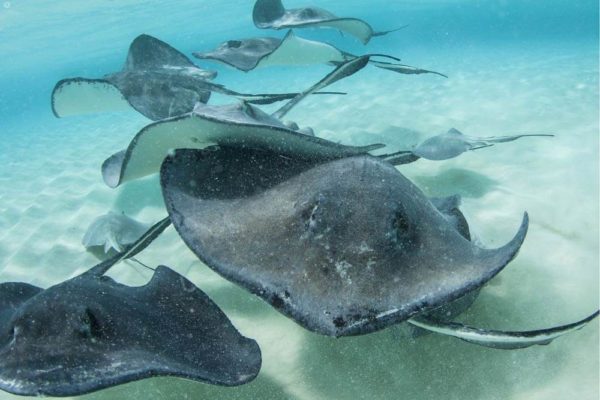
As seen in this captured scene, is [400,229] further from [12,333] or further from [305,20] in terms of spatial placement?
[305,20]

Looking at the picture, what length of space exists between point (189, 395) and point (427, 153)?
4.10 metres

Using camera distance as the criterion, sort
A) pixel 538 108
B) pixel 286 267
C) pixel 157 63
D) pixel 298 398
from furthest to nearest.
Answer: pixel 538 108
pixel 157 63
pixel 298 398
pixel 286 267

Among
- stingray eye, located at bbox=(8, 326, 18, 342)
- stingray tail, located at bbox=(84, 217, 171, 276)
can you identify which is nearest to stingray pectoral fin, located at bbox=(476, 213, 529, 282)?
stingray tail, located at bbox=(84, 217, 171, 276)

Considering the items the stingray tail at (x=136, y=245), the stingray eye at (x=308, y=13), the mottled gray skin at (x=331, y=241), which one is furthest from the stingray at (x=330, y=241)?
the stingray eye at (x=308, y=13)

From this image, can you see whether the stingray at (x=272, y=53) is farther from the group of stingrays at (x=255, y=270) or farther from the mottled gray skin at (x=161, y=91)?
the group of stingrays at (x=255, y=270)

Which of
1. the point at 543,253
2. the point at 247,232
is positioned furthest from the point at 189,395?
the point at 543,253

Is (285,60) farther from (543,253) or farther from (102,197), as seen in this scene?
(543,253)

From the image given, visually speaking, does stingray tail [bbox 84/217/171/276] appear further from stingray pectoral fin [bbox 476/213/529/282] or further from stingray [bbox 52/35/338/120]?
stingray [bbox 52/35/338/120]

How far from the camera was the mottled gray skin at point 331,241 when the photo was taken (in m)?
1.68

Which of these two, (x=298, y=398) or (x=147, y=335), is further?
(x=298, y=398)

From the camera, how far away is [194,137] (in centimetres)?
296

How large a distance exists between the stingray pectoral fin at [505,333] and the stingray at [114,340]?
921 mm

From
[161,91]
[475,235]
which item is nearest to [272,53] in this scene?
[161,91]

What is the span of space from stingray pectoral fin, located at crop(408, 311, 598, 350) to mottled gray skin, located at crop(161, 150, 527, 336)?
275mm
